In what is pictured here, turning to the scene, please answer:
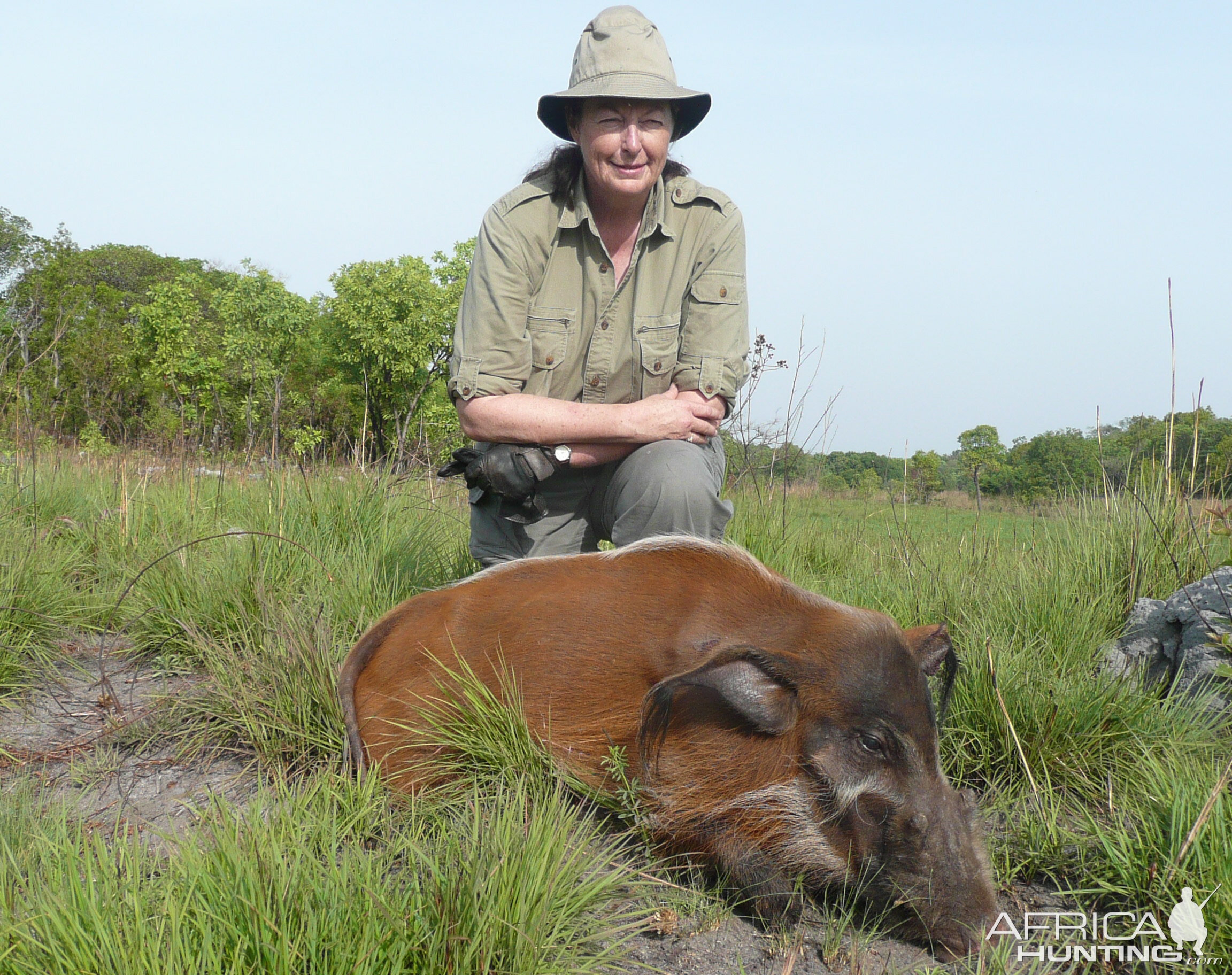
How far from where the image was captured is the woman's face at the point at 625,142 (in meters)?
3.12

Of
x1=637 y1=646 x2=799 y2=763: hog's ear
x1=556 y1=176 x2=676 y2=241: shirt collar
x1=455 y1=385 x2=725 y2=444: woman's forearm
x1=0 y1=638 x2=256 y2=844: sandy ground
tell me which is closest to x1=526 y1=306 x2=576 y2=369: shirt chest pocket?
x1=455 y1=385 x2=725 y2=444: woman's forearm

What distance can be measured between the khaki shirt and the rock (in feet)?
5.81

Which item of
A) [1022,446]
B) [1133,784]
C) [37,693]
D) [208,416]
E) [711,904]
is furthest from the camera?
[208,416]

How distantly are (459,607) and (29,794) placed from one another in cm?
121

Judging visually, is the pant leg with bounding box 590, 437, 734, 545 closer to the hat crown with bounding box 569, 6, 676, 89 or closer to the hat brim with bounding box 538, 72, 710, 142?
the hat brim with bounding box 538, 72, 710, 142

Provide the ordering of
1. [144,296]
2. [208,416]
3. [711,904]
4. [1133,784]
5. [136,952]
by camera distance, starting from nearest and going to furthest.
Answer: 1. [136,952]
2. [711,904]
3. [1133,784]
4. [208,416]
5. [144,296]

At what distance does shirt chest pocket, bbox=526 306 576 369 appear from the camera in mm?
3369

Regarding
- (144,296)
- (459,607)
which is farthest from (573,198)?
(144,296)

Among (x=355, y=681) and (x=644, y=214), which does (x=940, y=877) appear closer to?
(x=355, y=681)

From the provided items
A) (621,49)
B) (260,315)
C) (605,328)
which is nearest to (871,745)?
(605,328)

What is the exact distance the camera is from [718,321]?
11.1 ft

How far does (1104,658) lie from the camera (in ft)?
11.0

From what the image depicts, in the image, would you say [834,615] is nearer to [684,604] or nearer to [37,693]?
[684,604]

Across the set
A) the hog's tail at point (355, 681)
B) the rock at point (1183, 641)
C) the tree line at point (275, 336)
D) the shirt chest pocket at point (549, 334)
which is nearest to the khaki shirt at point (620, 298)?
the shirt chest pocket at point (549, 334)
